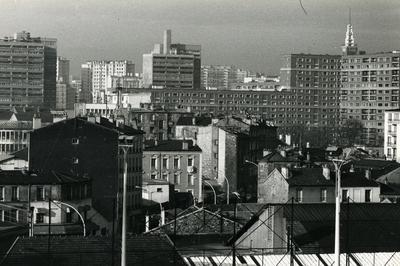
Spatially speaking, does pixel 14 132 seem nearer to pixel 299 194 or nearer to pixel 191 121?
pixel 191 121

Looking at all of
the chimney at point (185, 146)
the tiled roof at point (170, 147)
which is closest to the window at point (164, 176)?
the tiled roof at point (170, 147)

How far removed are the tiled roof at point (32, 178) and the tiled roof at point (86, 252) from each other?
22.1 metres

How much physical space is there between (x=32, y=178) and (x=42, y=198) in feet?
5.25

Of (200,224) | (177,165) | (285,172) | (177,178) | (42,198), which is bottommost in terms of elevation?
(177,178)

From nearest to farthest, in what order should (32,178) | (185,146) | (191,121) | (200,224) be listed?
(200,224)
(32,178)
(185,146)
(191,121)

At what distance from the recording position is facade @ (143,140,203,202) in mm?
96375

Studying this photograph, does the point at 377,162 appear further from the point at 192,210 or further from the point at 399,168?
the point at 192,210

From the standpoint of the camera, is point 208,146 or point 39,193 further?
point 208,146

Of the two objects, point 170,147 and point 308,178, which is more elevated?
point 170,147

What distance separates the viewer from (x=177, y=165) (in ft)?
319

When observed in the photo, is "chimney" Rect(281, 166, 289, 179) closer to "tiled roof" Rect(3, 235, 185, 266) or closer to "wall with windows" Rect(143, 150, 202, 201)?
"wall with windows" Rect(143, 150, 202, 201)

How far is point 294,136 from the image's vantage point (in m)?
182

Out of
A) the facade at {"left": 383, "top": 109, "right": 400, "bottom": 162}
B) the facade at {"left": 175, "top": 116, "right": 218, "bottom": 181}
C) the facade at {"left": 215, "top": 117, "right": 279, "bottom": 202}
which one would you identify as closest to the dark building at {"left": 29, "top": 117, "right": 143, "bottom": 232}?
the facade at {"left": 215, "top": 117, "right": 279, "bottom": 202}

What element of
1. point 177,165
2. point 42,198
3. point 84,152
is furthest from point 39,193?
point 177,165
